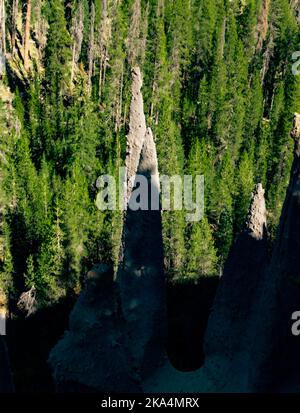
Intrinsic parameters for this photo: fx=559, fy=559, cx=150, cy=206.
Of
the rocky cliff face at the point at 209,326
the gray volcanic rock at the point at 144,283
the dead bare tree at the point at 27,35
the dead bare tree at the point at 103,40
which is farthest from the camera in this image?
the dead bare tree at the point at 103,40

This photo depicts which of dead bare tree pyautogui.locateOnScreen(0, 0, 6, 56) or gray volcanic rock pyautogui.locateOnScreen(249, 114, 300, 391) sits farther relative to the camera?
dead bare tree pyautogui.locateOnScreen(0, 0, 6, 56)

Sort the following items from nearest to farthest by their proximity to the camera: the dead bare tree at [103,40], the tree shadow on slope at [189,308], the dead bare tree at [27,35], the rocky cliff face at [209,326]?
the rocky cliff face at [209,326], the tree shadow on slope at [189,308], the dead bare tree at [27,35], the dead bare tree at [103,40]

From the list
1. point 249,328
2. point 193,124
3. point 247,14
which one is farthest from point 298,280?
point 247,14

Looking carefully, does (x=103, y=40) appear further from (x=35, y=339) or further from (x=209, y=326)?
(x=209, y=326)

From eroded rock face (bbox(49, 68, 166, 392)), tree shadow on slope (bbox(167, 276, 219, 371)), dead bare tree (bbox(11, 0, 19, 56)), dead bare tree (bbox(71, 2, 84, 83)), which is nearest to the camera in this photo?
eroded rock face (bbox(49, 68, 166, 392))

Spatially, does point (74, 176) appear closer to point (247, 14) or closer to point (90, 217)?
point (90, 217)

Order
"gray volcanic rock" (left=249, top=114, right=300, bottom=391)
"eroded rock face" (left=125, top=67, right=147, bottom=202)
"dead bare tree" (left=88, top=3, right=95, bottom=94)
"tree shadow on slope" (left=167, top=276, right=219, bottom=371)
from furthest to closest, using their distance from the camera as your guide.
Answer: "dead bare tree" (left=88, top=3, right=95, bottom=94) → "tree shadow on slope" (left=167, top=276, right=219, bottom=371) → "eroded rock face" (left=125, top=67, right=147, bottom=202) → "gray volcanic rock" (left=249, top=114, right=300, bottom=391)

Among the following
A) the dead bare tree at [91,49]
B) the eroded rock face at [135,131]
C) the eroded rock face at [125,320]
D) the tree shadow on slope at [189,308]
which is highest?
the dead bare tree at [91,49]

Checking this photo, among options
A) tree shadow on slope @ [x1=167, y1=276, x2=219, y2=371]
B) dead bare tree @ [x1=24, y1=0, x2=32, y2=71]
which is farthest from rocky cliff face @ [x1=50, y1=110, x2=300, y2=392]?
dead bare tree @ [x1=24, y1=0, x2=32, y2=71]

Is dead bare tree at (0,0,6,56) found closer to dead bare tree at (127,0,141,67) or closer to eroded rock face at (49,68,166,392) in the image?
dead bare tree at (127,0,141,67)

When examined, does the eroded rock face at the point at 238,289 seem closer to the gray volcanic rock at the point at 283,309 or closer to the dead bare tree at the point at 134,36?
the gray volcanic rock at the point at 283,309

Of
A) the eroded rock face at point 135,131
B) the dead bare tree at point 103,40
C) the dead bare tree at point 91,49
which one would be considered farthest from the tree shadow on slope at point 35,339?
the dead bare tree at point 103,40
